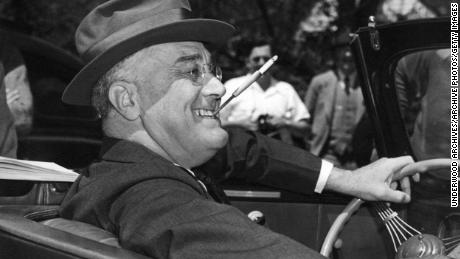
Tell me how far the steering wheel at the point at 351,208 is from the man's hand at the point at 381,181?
0.03 metres

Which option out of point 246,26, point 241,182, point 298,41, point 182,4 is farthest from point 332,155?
point 182,4

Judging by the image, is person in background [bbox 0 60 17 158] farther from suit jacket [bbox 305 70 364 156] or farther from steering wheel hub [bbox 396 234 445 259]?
suit jacket [bbox 305 70 364 156]

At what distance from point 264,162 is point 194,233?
105 centimetres

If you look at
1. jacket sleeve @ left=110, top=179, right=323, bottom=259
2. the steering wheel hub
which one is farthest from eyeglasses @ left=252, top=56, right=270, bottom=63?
jacket sleeve @ left=110, top=179, right=323, bottom=259

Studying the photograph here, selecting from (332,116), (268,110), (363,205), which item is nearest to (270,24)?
(332,116)

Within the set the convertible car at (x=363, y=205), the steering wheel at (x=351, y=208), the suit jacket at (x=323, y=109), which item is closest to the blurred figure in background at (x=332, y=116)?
the suit jacket at (x=323, y=109)

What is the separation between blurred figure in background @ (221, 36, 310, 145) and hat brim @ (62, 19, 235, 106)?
11.1ft

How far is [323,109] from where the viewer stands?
7.34 m

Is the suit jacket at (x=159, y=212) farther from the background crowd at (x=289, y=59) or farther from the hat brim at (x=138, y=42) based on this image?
the background crowd at (x=289, y=59)

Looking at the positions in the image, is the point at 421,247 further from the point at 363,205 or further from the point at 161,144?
the point at 161,144

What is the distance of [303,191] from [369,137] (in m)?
2.34

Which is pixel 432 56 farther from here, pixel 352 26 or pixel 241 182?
pixel 352 26

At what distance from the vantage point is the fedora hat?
206cm

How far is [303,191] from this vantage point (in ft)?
8.64
